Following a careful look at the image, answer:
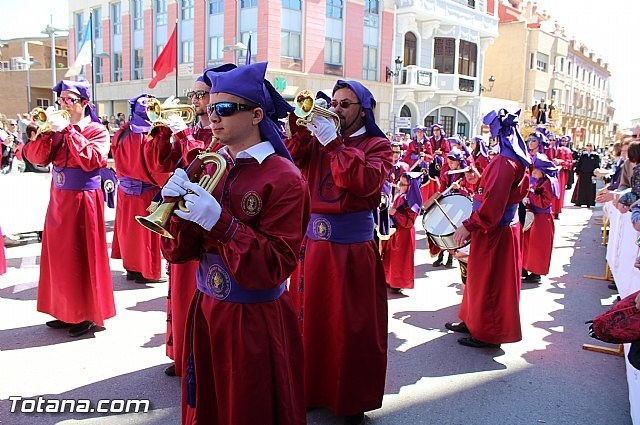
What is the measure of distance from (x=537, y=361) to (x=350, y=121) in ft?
9.46

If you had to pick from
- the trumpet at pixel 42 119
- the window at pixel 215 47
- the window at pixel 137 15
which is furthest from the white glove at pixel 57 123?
the window at pixel 137 15

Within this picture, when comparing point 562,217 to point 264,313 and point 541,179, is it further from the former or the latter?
point 264,313

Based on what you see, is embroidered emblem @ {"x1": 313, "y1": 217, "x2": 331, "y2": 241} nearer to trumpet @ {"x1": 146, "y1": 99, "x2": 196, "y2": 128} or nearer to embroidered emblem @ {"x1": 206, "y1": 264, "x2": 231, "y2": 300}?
embroidered emblem @ {"x1": 206, "y1": 264, "x2": 231, "y2": 300}

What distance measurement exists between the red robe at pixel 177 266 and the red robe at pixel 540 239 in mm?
5275

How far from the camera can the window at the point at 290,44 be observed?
24.0 metres

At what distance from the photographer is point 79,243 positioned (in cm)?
489

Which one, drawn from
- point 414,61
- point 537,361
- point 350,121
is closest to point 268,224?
point 350,121

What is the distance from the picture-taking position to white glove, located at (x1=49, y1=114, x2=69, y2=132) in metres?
4.49

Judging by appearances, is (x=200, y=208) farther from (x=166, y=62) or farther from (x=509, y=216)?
(x=166, y=62)

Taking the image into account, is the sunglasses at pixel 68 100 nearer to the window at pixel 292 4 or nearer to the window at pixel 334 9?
the window at pixel 292 4

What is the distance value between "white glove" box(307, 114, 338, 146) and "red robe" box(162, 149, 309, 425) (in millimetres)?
961

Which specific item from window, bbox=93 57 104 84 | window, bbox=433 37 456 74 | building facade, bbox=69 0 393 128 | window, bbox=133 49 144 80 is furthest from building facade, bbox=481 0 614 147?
window, bbox=93 57 104 84

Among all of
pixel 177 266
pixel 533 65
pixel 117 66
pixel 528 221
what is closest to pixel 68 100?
pixel 177 266

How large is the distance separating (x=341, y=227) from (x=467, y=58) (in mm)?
30306
